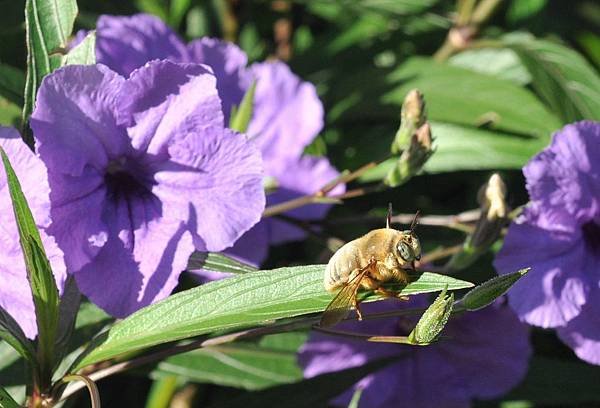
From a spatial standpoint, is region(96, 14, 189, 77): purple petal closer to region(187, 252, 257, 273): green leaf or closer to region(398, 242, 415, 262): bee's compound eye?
region(187, 252, 257, 273): green leaf

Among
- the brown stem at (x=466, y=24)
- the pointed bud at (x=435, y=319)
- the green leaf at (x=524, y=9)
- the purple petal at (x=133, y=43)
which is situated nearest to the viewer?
the pointed bud at (x=435, y=319)

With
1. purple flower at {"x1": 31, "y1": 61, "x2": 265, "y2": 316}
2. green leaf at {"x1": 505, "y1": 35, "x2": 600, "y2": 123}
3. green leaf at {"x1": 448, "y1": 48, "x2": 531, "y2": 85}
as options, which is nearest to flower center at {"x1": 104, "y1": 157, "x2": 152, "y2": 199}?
purple flower at {"x1": 31, "y1": 61, "x2": 265, "y2": 316}

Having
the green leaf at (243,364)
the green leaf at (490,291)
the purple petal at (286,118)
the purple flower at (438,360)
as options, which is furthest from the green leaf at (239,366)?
the green leaf at (490,291)

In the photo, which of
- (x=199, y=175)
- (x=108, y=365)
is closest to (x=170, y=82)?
(x=199, y=175)

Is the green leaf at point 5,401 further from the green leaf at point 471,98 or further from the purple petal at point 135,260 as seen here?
the green leaf at point 471,98

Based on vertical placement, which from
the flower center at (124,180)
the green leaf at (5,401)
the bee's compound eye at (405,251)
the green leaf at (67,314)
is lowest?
the green leaf at (67,314)

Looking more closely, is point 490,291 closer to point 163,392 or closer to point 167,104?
point 167,104

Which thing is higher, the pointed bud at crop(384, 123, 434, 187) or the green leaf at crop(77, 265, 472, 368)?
the green leaf at crop(77, 265, 472, 368)

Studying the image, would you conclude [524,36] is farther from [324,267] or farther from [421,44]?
[324,267]
